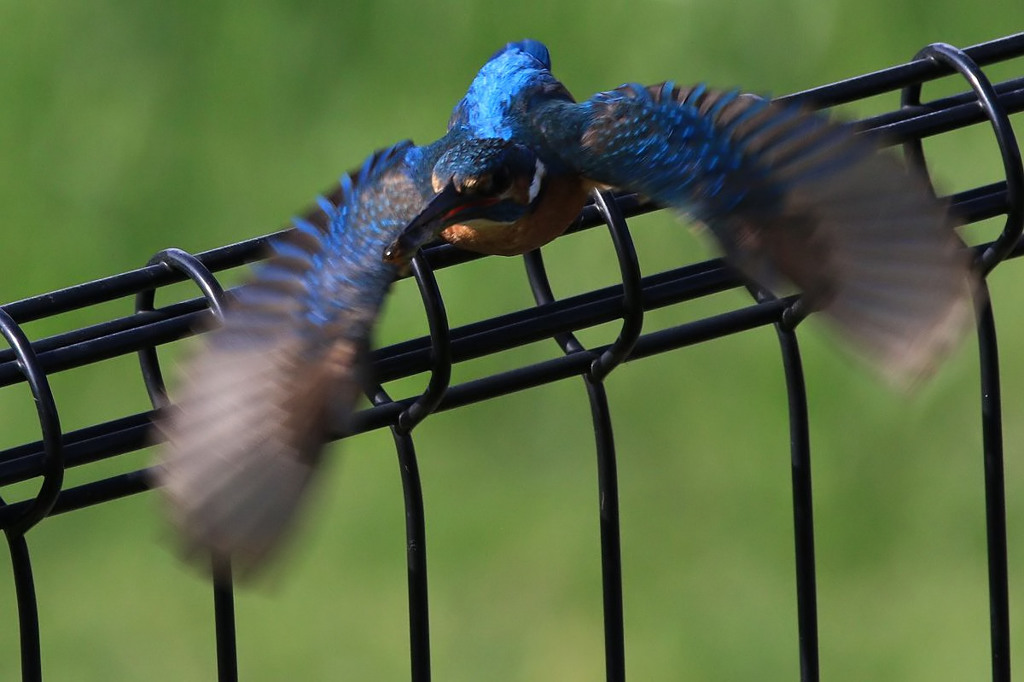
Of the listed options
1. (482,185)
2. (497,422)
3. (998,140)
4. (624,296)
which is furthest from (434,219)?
(497,422)

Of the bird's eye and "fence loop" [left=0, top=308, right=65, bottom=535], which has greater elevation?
the bird's eye

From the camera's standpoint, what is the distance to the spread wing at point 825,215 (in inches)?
60.1

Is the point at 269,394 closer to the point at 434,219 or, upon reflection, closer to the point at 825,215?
the point at 434,219

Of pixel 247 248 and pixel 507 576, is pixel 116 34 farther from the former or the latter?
pixel 247 248

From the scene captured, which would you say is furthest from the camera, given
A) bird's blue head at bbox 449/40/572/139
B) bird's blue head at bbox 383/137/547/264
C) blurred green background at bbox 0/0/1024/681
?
blurred green background at bbox 0/0/1024/681

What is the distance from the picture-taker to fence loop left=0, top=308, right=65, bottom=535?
135 cm

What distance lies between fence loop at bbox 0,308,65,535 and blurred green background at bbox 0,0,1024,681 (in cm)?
180

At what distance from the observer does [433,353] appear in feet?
4.75

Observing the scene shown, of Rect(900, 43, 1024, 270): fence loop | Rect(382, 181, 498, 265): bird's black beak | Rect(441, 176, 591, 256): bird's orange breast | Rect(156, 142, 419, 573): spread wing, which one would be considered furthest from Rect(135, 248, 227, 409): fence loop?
Rect(900, 43, 1024, 270): fence loop

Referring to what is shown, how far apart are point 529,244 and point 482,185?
10cm

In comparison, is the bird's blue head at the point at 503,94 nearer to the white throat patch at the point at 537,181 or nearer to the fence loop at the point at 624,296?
the white throat patch at the point at 537,181

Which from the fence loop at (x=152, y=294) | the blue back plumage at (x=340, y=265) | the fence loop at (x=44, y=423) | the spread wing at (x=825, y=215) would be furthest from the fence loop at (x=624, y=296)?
the fence loop at (x=44, y=423)

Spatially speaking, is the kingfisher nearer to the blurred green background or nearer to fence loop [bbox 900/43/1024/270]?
fence loop [bbox 900/43/1024/270]

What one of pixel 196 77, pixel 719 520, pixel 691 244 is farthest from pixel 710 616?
pixel 196 77
